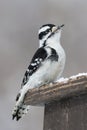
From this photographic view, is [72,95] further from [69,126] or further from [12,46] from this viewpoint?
[12,46]

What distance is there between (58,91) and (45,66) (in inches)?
20.2

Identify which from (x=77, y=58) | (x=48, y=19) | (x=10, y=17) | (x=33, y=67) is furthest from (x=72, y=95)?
(x=10, y=17)

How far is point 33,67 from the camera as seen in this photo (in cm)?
330

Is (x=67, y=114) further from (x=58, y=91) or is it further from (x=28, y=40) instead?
(x=28, y=40)

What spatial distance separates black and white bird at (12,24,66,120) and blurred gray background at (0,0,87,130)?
55.2 inches

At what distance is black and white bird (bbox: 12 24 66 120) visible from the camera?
3.14 meters

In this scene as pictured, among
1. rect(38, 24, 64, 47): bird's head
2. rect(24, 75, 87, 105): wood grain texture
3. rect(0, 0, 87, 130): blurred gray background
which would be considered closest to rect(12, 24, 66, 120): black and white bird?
rect(38, 24, 64, 47): bird's head

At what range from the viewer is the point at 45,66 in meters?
3.29

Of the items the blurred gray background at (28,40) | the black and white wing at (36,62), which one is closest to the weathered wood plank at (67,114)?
the black and white wing at (36,62)

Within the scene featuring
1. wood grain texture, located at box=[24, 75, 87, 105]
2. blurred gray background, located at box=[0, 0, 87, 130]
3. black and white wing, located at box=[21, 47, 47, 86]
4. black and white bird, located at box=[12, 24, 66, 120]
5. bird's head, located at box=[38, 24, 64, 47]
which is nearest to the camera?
wood grain texture, located at box=[24, 75, 87, 105]

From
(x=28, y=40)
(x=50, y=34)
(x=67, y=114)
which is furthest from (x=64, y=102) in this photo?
(x=28, y=40)

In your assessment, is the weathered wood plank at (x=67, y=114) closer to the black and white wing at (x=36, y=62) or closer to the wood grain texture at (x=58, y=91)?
the wood grain texture at (x=58, y=91)

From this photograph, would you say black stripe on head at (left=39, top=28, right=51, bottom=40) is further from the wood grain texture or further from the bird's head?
the wood grain texture

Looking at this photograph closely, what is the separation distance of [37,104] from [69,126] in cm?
20
